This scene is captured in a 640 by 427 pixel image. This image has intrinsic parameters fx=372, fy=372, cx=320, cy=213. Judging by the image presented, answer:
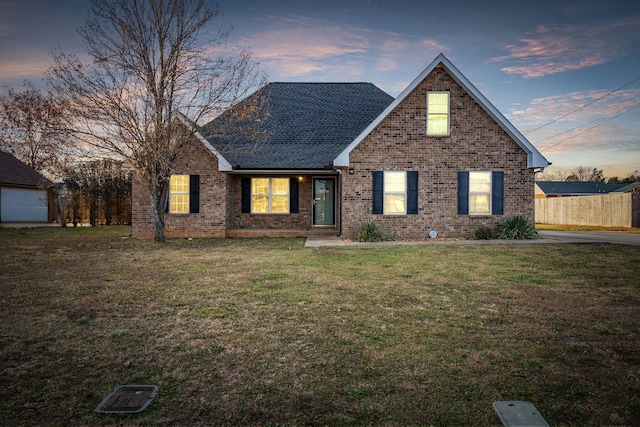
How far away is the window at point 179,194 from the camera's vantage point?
15.2 metres

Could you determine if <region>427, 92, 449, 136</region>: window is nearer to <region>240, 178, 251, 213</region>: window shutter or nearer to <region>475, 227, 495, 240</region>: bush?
<region>475, 227, 495, 240</region>: bush

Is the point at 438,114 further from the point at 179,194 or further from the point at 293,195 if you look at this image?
the point at 179,194

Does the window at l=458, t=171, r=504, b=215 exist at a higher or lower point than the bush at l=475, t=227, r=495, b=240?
higher

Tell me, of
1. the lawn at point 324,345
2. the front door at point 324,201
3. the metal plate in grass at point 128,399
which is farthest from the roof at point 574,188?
the metal plate in grass at point 128,399

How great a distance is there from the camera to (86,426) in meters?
2.35

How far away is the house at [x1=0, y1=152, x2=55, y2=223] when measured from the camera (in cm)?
2519

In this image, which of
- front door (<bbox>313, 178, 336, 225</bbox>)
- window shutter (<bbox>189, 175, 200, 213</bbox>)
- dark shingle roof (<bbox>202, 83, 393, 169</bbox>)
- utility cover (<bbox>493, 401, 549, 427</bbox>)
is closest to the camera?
utility cover (<bbox>493, 401, 549, 427</bbox>)

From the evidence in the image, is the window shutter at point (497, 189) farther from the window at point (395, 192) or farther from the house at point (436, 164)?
the window at point (395, 192)

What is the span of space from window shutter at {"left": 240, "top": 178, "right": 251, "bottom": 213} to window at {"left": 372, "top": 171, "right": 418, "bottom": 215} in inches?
230

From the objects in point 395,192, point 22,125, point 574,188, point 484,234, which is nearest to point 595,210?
point 484,234

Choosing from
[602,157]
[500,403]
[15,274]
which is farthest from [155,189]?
[602,157]

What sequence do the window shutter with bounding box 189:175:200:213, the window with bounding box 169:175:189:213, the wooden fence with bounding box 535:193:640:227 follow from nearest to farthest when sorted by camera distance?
the window shutter with bounding box 189:175:200:213 → the window with bounding box 169:175:189:213 → the wooden fence with bounding box 535:193:640:227

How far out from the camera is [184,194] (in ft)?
50.1

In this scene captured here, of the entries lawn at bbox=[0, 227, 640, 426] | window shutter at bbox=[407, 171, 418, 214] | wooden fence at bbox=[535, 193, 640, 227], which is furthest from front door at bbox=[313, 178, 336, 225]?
wooden fence at bbox=[535, 193, 640, 227]
